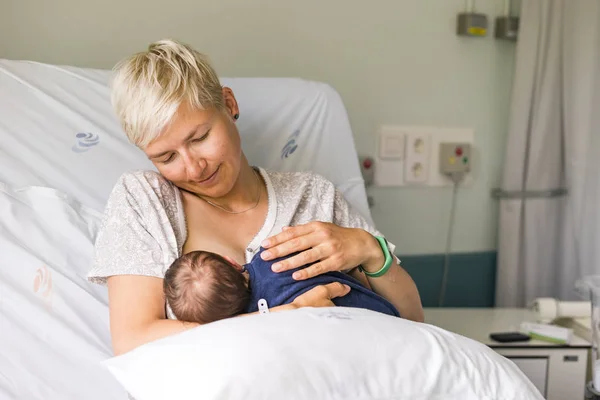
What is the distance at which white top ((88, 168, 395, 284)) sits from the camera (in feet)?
4.34

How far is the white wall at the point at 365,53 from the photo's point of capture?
2094 mm

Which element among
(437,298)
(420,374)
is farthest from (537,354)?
(420,374)

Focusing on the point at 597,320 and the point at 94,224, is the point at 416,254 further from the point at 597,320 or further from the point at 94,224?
the point at 94,224

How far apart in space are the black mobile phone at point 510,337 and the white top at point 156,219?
1.69 feet

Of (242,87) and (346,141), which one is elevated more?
→ (242,87)

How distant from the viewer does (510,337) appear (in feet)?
6.22

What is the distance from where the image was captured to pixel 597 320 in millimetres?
1759

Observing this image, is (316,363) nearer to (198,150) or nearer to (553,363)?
(198,150)

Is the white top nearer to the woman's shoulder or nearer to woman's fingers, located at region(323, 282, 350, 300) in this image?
the woman's shoulder

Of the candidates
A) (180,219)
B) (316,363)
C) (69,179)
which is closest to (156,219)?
(180,219)

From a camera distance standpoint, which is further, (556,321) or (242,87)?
(556,321)

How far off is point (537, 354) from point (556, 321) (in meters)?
0.27

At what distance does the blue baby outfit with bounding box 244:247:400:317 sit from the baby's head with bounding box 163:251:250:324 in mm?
44

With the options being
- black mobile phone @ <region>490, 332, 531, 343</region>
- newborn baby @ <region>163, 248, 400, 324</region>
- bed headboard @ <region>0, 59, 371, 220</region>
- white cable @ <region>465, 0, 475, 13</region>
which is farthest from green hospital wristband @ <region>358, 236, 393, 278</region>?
white cable @ <region>465, 0, 475, 13</region>
